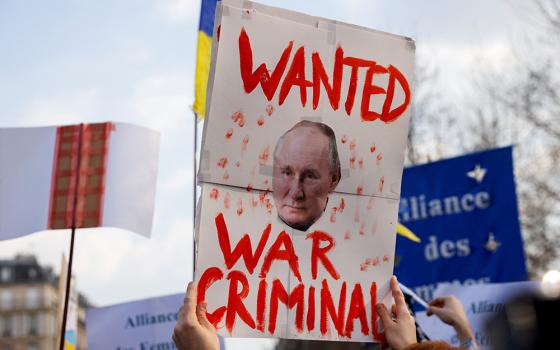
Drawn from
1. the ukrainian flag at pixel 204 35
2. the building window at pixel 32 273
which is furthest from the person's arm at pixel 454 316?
the building window at pixel 32 273

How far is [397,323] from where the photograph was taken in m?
2.71

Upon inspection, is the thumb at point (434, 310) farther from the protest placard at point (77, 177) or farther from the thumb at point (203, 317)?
the protest placard at point (77, 177)

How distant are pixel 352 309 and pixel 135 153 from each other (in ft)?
11.9

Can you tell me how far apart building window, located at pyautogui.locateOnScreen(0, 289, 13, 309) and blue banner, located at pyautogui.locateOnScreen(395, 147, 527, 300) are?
8945 centimetres

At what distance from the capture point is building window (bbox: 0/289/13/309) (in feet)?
302

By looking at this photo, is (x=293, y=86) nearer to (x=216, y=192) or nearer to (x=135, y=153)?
(x=216, y=192)

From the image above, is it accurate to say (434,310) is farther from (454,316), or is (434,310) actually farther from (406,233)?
(406,233)

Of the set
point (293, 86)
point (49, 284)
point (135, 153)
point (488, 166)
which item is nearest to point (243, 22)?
point (293, 86)

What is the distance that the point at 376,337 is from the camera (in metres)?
2.77

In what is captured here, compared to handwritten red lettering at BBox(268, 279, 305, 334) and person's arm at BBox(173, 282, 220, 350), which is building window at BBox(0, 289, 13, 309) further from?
person's arm at BBox(173, 282, 220, 350)

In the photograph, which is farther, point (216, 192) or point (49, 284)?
point (49, 284)

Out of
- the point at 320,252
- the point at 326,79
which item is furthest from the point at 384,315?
the point at 326,79

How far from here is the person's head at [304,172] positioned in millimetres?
2771

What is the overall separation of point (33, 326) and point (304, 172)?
322ft
